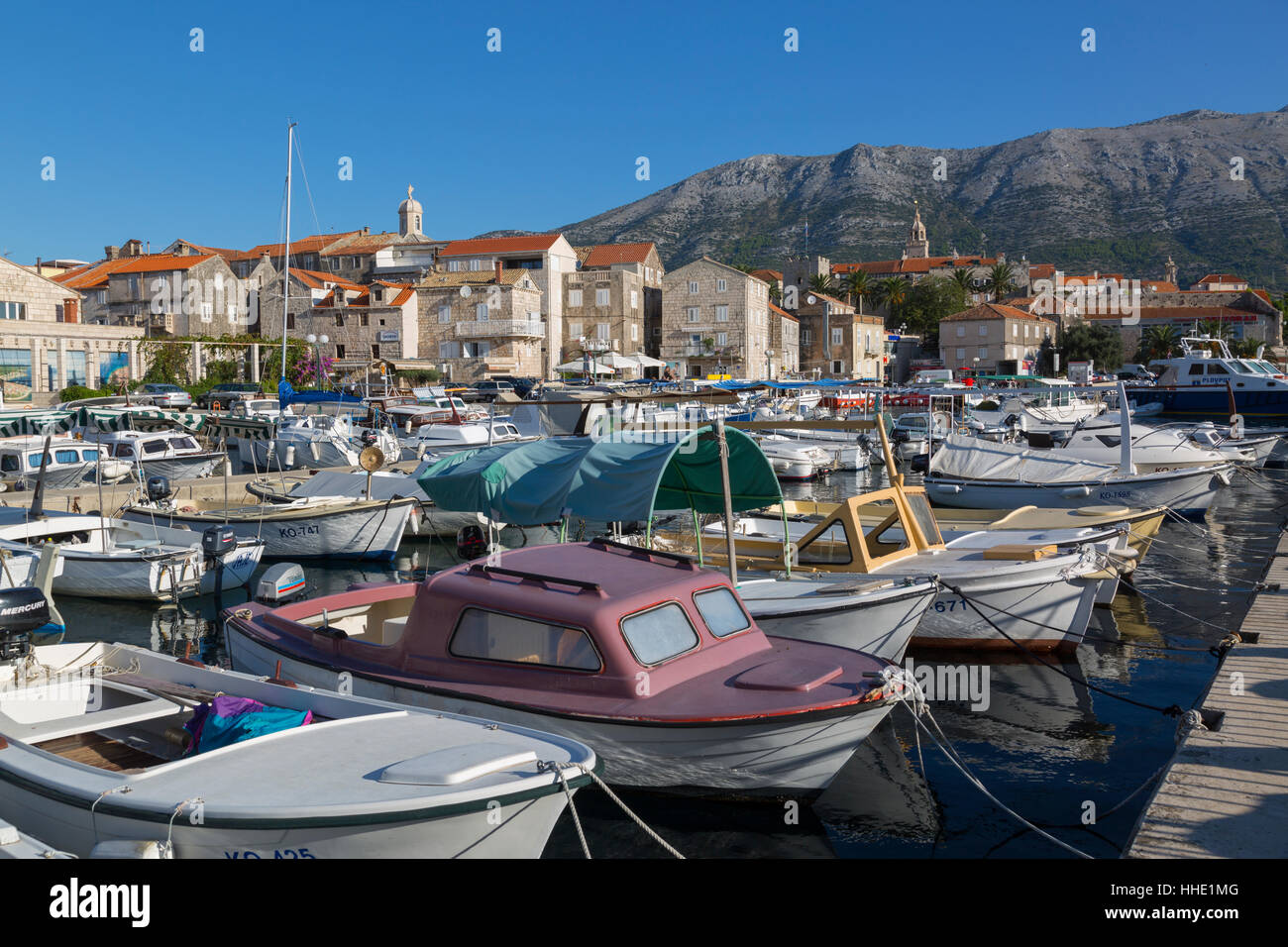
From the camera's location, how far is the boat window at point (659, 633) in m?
8.94

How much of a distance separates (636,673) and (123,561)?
1364 cm

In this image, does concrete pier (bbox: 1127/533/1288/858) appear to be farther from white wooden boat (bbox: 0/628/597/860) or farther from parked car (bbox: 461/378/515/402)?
parked car (bbox: 461/378/515/402)

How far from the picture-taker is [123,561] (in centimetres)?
1831

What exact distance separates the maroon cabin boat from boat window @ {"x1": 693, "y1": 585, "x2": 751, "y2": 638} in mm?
17

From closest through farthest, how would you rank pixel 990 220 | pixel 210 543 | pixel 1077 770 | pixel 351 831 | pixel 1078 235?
pixel 351 831
pixel 1077 770
pixel 210 543
pixel 1078 235
pixel 990 220

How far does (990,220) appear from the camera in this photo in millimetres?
192500

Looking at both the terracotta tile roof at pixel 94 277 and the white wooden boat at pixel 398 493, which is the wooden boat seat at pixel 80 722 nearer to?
the white wooden boat at pixel 398 493

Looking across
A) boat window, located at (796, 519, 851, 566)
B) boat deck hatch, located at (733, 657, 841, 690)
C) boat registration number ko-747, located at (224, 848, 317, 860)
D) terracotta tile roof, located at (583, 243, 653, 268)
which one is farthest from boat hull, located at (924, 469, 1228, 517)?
terracotta tile roof, located at (583, 243, 653, 268)

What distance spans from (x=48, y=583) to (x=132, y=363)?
185 ft

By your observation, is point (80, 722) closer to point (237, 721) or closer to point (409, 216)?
point (237, 721)

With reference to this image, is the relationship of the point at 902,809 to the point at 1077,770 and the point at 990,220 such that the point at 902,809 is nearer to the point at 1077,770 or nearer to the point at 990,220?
the point at 1077,770

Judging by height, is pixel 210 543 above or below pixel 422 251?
below

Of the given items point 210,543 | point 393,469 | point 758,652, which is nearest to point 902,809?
point 758,652

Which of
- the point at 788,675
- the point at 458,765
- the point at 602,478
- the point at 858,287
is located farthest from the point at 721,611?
the point at 858,287
